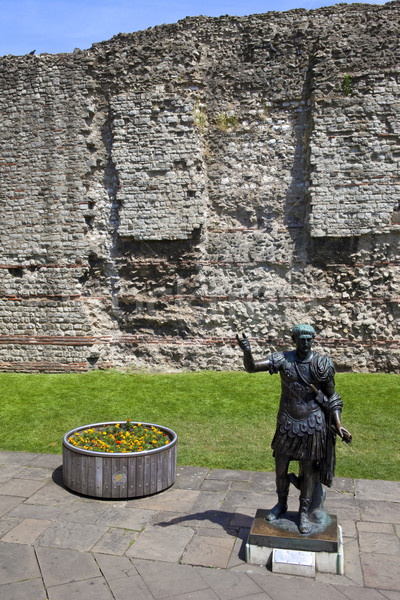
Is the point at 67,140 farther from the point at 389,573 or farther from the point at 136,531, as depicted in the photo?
the point at 389,573

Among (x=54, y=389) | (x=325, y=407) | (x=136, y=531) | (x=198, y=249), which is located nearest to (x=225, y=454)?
(x=136, y=531)

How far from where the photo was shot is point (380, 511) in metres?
5.02

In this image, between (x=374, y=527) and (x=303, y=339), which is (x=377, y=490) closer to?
(x=374, y=527)

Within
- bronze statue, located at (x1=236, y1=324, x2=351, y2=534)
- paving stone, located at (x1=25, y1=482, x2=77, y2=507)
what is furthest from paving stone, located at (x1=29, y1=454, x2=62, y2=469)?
bronze statue, located at (x1=236, y1=324, x2=351, y2=534)

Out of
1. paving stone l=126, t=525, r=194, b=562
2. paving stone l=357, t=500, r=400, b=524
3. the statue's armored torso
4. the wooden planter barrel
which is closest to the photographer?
the statue's armored torso

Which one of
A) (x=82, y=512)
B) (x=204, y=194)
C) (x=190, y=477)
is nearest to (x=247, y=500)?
(x=190, y=477)

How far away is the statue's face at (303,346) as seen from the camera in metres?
4.10

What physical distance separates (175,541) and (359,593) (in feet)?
4.86

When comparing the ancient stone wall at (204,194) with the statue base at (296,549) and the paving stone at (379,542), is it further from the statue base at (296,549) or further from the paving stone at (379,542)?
the statue base at (296,549)

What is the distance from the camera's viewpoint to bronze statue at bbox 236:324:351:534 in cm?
407

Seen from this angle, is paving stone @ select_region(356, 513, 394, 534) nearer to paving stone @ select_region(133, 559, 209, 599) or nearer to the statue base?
the statue base

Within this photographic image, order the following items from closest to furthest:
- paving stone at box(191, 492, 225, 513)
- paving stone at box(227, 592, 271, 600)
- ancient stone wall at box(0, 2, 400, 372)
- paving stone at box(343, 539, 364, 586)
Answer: paving stone at box(227, 592, 271, 600), paving stone at box(343, 539, 364, 586), paving stone at box(191, 492, 225, 513), ancient stone wall at box(0, 2, 400, 372)

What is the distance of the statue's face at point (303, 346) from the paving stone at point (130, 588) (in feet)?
6.53

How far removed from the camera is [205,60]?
10.8m
